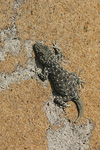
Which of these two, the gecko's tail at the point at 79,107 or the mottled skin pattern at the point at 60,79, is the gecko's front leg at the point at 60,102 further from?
the gecko's tail at the point at 79,107

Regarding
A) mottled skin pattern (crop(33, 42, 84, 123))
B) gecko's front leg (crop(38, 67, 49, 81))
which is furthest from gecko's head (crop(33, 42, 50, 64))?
gecko's front leg (crop(38, 67, 49, 81))

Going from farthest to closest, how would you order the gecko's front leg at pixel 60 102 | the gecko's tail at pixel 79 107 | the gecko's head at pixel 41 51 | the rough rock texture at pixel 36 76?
1. the gecko's tail at pixel 79 107
2. the gecko's front leg at pixel 60 102
3. the gecko's head at pixel 41 51
4. the rough rock texture at pixel 36 76

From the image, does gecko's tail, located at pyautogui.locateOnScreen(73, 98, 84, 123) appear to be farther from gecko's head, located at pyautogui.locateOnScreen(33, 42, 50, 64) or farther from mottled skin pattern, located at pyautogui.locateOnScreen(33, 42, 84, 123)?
gecko's head, located at pyautogui.locateOnScreen(33, 42, 50, 64)

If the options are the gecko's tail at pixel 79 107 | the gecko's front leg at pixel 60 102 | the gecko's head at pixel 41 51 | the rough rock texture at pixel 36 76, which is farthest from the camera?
the gecko's tail at pixel 79 107

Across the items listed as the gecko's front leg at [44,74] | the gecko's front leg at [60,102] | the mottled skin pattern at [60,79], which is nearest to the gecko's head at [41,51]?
the mottled skin pattern at [60,79]

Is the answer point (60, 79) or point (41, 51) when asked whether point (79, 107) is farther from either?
point (41, 51)

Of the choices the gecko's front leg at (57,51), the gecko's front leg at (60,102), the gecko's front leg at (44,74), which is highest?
the gecko's front leg at (57,51)
